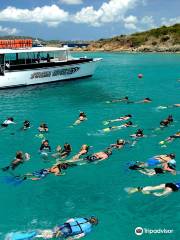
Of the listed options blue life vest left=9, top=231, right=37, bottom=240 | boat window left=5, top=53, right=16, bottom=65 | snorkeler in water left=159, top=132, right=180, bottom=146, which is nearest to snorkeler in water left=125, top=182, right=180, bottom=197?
blue life vest left=9, top=231, right=37, bottom=240

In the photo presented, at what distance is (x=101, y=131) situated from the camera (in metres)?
26.8

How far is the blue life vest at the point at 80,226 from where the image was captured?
13511 millimetres

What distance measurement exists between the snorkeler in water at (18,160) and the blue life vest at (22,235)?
21.7 ft

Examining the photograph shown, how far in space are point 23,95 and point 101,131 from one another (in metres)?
17.2

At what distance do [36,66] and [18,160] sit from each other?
2611 cm

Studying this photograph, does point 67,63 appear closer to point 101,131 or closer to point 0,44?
point 0,44

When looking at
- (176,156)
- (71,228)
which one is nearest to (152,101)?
(176,156)

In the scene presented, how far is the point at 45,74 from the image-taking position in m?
47.0

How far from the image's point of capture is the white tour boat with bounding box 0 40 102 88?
143ft

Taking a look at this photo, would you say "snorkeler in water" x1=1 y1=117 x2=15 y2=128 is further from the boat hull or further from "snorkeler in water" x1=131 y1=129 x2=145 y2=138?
the boat hull

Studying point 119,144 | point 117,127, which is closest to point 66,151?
point 119,144

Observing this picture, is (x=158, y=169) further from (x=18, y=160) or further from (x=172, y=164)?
(x=18, y=160)

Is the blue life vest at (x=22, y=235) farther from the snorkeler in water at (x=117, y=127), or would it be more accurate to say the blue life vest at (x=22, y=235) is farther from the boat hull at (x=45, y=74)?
the boat hull at (x=45, y=74)

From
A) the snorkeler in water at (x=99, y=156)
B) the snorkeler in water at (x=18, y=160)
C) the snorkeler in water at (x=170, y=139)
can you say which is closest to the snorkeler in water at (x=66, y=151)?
the snorkeler in water at (x=99, y=156)
